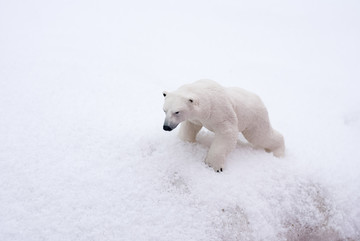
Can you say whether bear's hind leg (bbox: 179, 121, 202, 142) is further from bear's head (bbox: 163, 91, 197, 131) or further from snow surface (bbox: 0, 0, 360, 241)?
bear's head (bbox: 163, 91, 197, 131)

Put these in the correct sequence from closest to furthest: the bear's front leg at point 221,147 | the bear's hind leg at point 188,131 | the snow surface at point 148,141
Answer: the snow surface at point 148,141 → the bear's front leg at point 221,147 → the bear's hind leg at point 188,131

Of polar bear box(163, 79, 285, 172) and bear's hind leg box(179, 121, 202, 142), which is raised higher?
polar bear box(163, 79, 285, 172)

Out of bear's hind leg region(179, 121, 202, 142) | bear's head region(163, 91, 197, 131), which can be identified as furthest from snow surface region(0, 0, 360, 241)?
bear's head region(163, 91, 197, 131)

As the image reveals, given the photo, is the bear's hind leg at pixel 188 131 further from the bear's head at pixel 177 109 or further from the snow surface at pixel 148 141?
the bear's head at pixel 177 109

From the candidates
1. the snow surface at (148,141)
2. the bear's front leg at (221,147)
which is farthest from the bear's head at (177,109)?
the snow surface at (148,141)

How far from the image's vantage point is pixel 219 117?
7.85ft

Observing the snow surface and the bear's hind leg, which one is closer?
the snow surface

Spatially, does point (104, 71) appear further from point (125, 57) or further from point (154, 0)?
point (154, 0)

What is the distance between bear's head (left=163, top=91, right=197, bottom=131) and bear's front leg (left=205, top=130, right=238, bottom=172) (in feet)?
1.31

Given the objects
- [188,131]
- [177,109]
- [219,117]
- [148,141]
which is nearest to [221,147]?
[219,117]

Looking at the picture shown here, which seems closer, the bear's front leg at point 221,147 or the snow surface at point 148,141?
the snow surface at point 148,141

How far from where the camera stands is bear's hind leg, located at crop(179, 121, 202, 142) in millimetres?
2686

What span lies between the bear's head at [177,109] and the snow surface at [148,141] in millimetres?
516

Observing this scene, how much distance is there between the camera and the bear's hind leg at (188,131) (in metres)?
2.69
